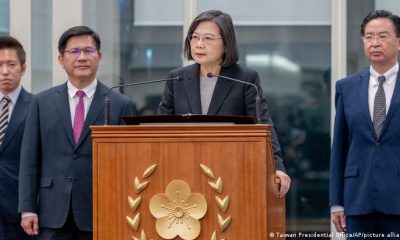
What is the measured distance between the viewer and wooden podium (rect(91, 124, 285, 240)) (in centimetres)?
505

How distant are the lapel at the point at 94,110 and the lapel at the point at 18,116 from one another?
2.55 ft

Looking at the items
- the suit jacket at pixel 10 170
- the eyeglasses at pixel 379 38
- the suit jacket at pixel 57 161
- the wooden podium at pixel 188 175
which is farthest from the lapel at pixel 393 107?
the suit jacket at pixel 10 170

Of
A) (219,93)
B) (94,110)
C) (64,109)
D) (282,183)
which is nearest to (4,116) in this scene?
(64,109)

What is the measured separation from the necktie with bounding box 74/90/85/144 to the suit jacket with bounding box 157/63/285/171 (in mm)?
519

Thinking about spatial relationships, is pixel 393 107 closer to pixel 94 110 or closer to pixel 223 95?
pixel 223 95

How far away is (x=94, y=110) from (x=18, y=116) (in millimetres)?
866

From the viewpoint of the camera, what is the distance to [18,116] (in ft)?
23.0

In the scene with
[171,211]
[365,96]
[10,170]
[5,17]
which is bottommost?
[171,211]

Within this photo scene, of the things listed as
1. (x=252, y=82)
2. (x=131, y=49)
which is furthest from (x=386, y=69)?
(x=131, y=49)

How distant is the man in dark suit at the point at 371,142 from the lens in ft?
19.9

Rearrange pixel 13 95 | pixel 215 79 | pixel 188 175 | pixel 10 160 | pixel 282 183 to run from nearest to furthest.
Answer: pixel 188 175 < pixel 282 183 < pixel 215 79 < pixel 10 160 < pixel 13 95

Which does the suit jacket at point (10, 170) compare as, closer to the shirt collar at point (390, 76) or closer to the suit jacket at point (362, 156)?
the suit jacket at point (362, 156)

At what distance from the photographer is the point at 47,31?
9164 mm

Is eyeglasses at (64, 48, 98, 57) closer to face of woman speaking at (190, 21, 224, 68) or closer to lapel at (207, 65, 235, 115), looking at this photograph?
face of woman speaking at (190, 21, 224, 68)
